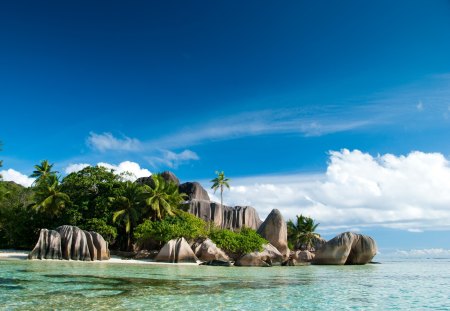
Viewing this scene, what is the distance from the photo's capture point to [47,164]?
46.0 meters

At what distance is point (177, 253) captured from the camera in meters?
30.1

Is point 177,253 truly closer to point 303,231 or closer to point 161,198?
point 161,198

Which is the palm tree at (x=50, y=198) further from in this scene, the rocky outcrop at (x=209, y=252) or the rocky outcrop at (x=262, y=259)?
the rocky outcrop at (x=262, y=259)

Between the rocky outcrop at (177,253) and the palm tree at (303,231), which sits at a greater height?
the palm tree at (303,231)

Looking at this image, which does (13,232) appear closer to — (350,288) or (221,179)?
(221,179)

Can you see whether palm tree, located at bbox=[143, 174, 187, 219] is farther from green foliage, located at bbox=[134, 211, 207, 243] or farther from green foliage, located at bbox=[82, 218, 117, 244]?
green foliage, located at bbox=[82, 218, 117, 244]

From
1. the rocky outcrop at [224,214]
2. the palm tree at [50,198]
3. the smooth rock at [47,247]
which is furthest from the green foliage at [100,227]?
the rocky outcrop at [224,214]

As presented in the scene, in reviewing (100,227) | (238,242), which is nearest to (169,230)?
(238,242)

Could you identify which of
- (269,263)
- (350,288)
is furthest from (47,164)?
(350,288)

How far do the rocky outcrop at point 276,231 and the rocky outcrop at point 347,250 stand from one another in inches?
199

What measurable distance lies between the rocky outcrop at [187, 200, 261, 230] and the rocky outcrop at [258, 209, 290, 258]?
7.19 meters

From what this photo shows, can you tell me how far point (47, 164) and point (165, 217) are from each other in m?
17.6

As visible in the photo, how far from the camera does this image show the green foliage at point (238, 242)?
33.2 m

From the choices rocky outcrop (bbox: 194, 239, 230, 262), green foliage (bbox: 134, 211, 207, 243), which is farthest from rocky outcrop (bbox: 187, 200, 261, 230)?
rocky outcrop (bbox: 194, 239, 230, 262)
